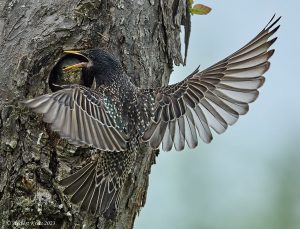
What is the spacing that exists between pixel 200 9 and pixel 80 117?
1.20 meters

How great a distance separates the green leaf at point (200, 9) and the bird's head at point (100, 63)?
720mm

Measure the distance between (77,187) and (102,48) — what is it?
724mm

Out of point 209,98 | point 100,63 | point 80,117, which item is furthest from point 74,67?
point 209,98

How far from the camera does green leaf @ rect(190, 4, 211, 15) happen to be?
4.41m

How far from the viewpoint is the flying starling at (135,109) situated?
12.0 ft

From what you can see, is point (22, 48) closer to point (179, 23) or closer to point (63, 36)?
point (63, 36)

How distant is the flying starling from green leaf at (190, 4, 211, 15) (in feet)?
1.58

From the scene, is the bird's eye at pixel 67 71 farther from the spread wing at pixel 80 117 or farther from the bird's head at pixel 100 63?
the spread wing at pixel 80 117

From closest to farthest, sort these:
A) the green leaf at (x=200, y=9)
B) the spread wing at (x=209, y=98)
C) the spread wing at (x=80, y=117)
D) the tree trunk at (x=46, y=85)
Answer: the spread wing at (x=80, y=117) < the tree trunk at (x=46, y=85) < the spread wing at (x=209, y=98) < the green leaf at (x=200, y=9)

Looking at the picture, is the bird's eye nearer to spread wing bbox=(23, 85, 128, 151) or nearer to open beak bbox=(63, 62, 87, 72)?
open beak bbox=(63, 62, 87, 72)

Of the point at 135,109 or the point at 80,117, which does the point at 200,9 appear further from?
the point at 80,117

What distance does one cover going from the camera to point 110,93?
398 centimetres

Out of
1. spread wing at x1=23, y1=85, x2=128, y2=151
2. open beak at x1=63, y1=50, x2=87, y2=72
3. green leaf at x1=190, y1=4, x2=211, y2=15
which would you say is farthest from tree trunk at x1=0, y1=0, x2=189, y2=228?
green leaf at x1=190, y1=4, x2=211, y2=15

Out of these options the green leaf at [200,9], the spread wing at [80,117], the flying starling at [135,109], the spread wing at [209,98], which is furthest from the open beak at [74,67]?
the green leaf at [200,9]
